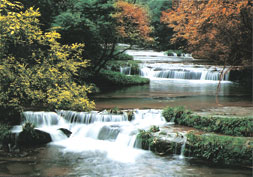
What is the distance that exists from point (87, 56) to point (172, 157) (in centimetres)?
1156

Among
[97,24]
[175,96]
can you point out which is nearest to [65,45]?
[97,24]

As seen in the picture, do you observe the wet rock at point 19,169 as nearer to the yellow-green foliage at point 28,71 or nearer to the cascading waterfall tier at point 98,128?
the cascading waterfall tier at point 98,128

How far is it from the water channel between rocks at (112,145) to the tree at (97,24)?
322cm

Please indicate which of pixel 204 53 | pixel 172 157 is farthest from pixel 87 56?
pixel 172 157

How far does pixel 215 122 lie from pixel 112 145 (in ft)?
11.2

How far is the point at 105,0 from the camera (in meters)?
18.7

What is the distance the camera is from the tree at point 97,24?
17625 millimetres

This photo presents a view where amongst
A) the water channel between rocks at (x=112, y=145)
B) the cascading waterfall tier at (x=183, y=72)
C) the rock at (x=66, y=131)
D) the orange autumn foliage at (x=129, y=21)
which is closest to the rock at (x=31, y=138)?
the water channel between rocks at (x=112, y=145)

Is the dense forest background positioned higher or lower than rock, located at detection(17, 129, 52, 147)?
higher

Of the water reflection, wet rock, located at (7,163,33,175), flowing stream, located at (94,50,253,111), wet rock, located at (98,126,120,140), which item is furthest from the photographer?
flowing stream, located at (94,50,253,111)

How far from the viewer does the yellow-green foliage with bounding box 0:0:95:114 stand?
37.5ft

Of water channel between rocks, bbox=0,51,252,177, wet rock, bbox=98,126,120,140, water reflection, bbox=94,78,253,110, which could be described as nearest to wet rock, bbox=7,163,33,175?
water channel between rocks, bbox=0,51,252,177

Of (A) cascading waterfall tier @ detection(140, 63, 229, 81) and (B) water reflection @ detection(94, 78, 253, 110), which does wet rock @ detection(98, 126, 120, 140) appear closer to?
(B) water reflection @ detection(94, 78, 253, 110)

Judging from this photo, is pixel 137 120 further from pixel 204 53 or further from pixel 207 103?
pixel 207 103
